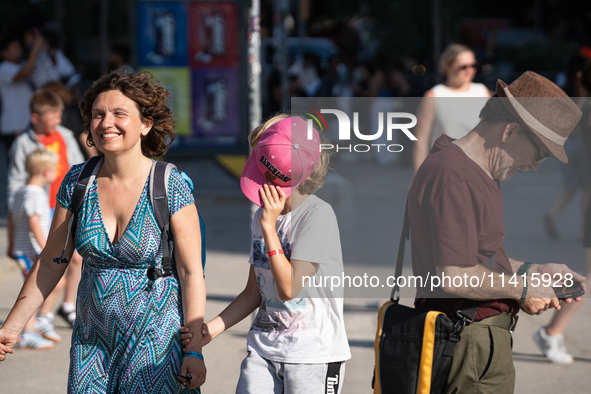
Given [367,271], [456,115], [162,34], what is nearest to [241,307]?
[367,271]

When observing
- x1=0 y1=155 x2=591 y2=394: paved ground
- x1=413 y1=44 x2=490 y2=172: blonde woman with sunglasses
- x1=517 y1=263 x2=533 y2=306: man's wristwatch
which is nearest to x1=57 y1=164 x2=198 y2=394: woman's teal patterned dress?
x1=0 y1=155 x2=591 y2=394: paved ground

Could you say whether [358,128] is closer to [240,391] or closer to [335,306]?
[335,306]

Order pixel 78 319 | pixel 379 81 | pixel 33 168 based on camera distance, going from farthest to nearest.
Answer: pixel 379 81 → pixel 33 168 → pixel 78 319

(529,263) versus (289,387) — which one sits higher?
(529,263)

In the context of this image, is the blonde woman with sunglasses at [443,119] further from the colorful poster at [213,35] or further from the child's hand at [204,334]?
the colorful poster at [213,35]

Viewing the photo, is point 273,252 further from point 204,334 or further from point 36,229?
point 36,229

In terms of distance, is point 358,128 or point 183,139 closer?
point 358,128

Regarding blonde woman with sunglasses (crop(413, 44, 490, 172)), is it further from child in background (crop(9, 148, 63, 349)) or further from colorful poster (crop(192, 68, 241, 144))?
colorful poster (crop(192, 68, 241, 144))

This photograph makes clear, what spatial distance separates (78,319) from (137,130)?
701 millimetres

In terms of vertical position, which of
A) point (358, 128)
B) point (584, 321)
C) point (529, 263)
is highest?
point (358, 128)

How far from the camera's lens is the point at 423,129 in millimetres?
2914

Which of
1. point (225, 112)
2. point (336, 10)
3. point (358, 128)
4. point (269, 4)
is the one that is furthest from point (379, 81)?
point (269, 4)

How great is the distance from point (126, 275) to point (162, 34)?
8198mm

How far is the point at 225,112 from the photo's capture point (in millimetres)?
10617
